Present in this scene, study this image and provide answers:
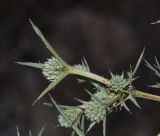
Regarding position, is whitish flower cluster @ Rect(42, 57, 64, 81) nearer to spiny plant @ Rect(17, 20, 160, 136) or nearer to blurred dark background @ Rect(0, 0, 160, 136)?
spiny plant @ Rect(17, 20, 160, 136)

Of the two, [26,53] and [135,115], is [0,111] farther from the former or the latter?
[135,115]

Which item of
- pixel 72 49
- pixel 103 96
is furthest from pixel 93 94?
pixel 72 49

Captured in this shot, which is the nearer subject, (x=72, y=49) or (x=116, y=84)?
(x=116, y=84)

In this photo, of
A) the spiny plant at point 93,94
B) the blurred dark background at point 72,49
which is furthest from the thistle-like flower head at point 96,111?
the blurred dark background at point 72,49

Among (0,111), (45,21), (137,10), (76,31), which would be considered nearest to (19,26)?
(45,21)

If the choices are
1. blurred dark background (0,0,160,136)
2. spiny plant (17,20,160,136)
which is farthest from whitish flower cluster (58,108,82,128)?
blurred dark background (0,0,160,136)

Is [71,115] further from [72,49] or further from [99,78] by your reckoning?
[72,49]
